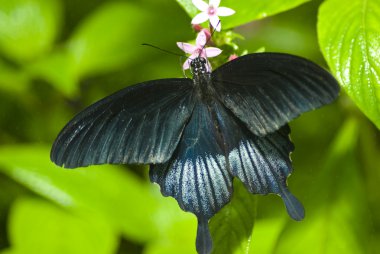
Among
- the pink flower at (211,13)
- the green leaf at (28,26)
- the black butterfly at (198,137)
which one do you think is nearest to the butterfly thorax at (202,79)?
the black butterfly at (198,137)

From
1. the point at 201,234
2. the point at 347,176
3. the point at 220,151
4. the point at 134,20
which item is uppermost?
the point at 134,20

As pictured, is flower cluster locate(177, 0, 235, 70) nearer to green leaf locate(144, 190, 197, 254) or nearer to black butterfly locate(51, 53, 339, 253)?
black butterfly locate(51, 53, 339, 253)

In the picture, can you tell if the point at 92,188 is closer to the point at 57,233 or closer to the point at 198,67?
the point at 57,233

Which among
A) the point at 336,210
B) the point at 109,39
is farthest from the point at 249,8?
the point at 109,39

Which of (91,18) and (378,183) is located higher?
(91,18)

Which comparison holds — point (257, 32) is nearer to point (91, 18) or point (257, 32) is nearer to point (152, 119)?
point (91, 18)

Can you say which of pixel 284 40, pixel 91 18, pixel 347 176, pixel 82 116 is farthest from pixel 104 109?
pixel 284 40

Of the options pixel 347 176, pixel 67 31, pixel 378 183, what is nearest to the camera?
pixel 347 176

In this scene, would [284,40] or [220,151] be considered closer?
[220,151]
